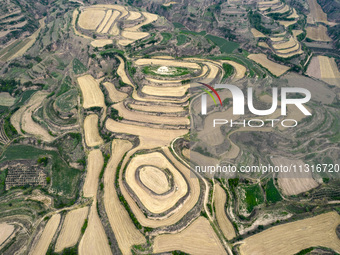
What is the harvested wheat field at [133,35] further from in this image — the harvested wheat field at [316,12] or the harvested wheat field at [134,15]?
the harvested wheat field at [316,12]

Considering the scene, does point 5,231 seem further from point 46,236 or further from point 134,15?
point 134,15

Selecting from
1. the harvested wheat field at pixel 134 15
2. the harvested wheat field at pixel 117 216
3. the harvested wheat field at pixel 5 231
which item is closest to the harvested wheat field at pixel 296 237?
the harvested wheat field at pixel 117 216

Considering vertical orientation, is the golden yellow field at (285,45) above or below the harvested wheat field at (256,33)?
below

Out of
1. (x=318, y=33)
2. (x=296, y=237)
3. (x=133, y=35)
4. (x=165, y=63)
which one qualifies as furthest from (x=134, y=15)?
(x=296, y=237)

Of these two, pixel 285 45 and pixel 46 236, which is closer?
→ pixel 46 236

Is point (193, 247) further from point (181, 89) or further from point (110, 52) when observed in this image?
point (110, 52)

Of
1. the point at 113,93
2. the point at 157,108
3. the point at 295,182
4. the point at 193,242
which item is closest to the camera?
the point at 193,242
